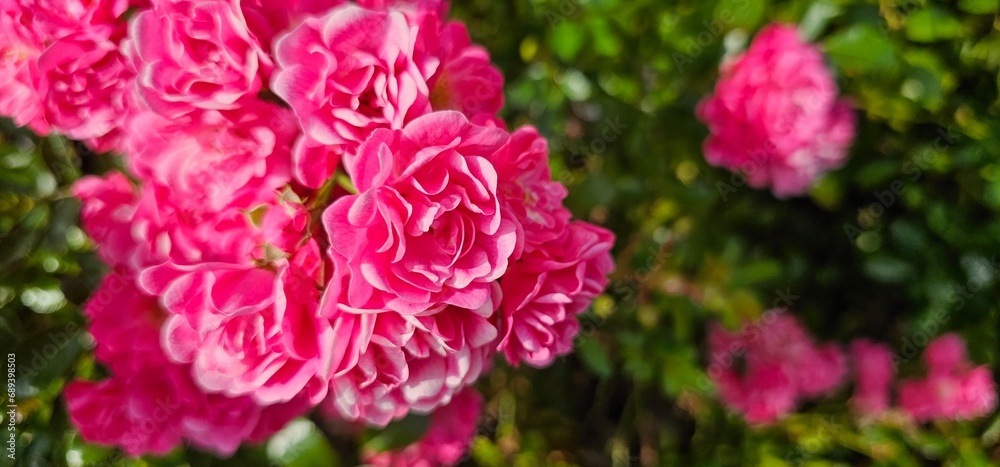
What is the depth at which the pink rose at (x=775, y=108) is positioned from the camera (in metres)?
1.12

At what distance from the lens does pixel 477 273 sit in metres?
0.52

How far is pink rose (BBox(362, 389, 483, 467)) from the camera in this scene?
3.13 ft

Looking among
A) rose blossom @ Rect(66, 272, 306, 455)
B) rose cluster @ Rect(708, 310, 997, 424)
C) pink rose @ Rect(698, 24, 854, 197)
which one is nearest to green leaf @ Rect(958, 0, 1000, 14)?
pink rose @ Rect(698, 24, 854, 197)

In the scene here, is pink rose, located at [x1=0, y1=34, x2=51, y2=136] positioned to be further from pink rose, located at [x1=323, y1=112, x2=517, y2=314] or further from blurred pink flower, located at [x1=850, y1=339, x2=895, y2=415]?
blurred pink flower, located at [x1=850, y1=339, x2=895, y2=415]

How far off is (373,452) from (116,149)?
59cm

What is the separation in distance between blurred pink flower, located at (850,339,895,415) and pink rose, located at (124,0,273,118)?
140 centimetres

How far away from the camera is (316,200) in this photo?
1.88 feet

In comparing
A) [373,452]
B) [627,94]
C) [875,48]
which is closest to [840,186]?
[875,48]

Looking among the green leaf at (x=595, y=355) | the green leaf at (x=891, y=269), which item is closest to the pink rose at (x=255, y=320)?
the green leaf at (x=595, y=355)

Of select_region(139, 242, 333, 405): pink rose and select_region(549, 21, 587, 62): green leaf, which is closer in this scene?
select_region(139, 242, 333, 405): pink rose

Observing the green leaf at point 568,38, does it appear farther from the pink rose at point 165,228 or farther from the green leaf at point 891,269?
the green leaf at point 891,269

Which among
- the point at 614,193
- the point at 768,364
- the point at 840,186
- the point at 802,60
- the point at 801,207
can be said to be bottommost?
the point at 768,364

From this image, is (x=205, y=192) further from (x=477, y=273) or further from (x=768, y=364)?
(x=768, y=364)

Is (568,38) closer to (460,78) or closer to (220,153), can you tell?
(460,78)
